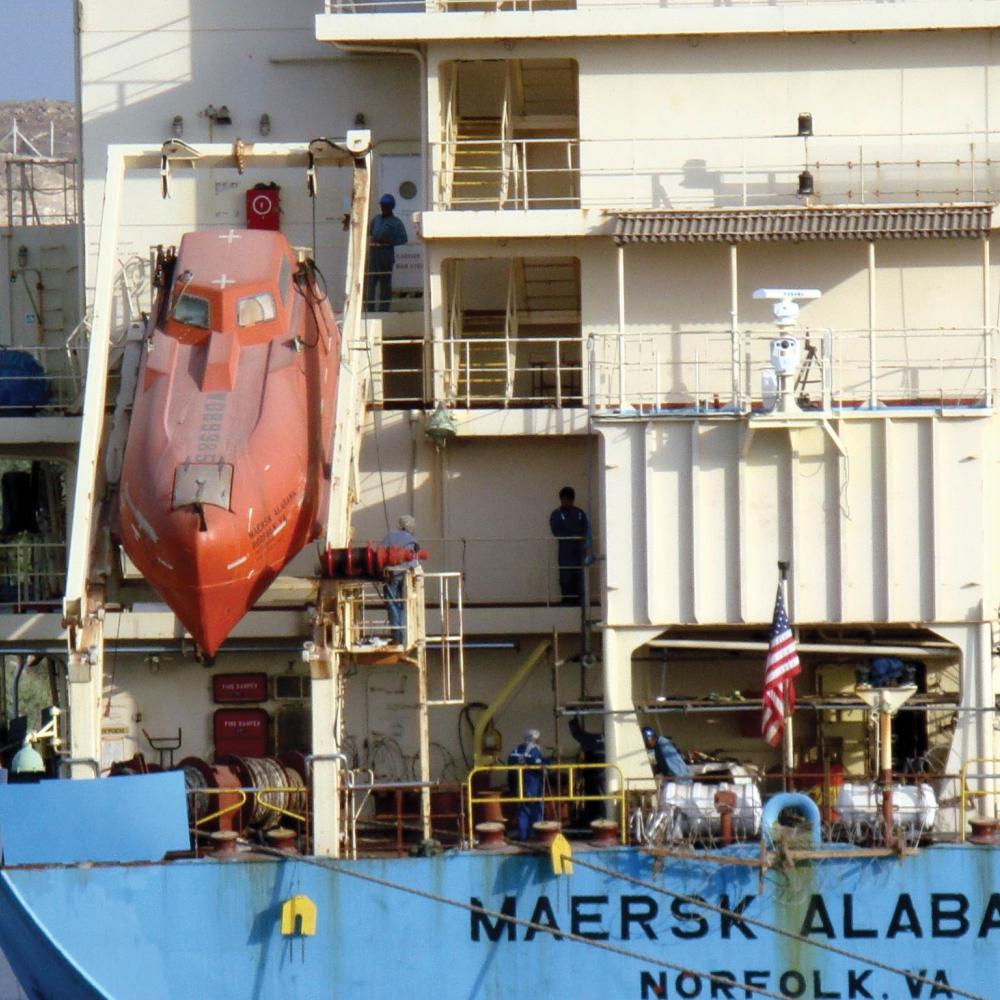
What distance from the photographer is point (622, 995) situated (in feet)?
62.1

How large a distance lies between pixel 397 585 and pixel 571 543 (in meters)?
2.93

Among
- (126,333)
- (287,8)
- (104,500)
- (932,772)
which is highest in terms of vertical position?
(287,8)

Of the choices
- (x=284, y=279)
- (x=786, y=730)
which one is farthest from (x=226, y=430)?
(x=786, y=730)

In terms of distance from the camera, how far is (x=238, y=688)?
23375 mm

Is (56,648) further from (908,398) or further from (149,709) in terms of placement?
(908,398)

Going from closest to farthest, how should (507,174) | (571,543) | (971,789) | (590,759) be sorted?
1. (971,789)
2. (590,759)
3. (571,543)
4. (507,174)

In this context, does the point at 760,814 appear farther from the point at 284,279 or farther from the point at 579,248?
the point at 284,279

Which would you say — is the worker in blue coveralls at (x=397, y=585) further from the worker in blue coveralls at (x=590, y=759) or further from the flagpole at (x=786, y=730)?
the flagpole at (x=786, y=730)

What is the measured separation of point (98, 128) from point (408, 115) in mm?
3421

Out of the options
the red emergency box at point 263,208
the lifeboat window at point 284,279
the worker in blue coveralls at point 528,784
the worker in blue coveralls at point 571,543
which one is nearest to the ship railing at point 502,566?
the worker in blue coveralls at point 571,543

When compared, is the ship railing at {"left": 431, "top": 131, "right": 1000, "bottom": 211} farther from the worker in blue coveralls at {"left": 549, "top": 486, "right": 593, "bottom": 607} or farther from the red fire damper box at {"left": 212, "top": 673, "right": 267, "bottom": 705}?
the red fire damper box at {"left": 212, "top": 673, "right": 267, "bottom": 705}

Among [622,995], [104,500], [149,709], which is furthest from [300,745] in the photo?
[622,995]

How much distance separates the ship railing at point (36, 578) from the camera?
23.9m

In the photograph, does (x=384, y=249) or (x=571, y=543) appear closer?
(x=571, y=543)
